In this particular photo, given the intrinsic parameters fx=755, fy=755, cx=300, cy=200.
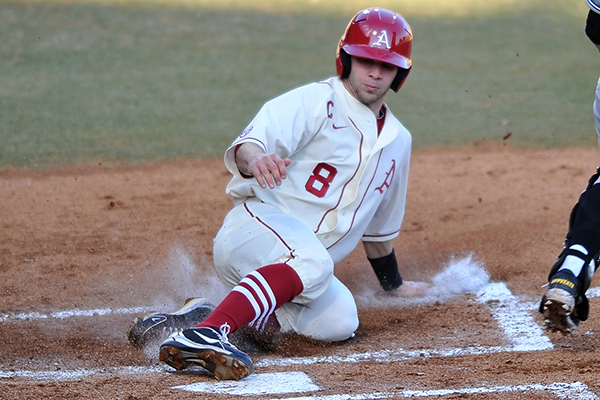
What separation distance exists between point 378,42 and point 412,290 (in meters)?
1.26

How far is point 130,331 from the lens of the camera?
9.55 ft

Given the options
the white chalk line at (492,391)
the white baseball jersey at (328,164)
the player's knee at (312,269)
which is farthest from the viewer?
the white baseball jersey at (328,164)

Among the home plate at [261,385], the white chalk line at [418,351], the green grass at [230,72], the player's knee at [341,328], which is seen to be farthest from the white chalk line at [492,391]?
the green grass at [230,72]

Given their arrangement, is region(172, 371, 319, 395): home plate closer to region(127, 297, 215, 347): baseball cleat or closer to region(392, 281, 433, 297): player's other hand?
region(127, 297, 215, 347): baseball cleat

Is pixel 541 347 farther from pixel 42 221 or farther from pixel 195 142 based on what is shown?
pixel 195 142

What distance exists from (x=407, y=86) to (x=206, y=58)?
2435 mm

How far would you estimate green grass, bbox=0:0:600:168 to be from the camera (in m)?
6.66

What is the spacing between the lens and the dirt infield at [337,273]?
93.8 inches

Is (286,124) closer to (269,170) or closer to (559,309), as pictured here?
(269,170)

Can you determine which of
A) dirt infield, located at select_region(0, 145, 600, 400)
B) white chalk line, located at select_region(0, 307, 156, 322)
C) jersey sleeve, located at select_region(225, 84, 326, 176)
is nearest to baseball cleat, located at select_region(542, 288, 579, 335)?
dirt infield, located at select_region(0, 145, 600, 400)

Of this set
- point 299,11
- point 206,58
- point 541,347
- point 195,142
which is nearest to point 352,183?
point 541,347

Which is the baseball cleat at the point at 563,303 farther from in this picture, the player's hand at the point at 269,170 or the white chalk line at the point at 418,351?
the player's hand at the point at 269,170

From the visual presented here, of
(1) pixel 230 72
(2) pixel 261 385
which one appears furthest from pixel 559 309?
(1) pixel 230 72

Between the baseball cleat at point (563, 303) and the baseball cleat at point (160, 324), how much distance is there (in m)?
1.34
